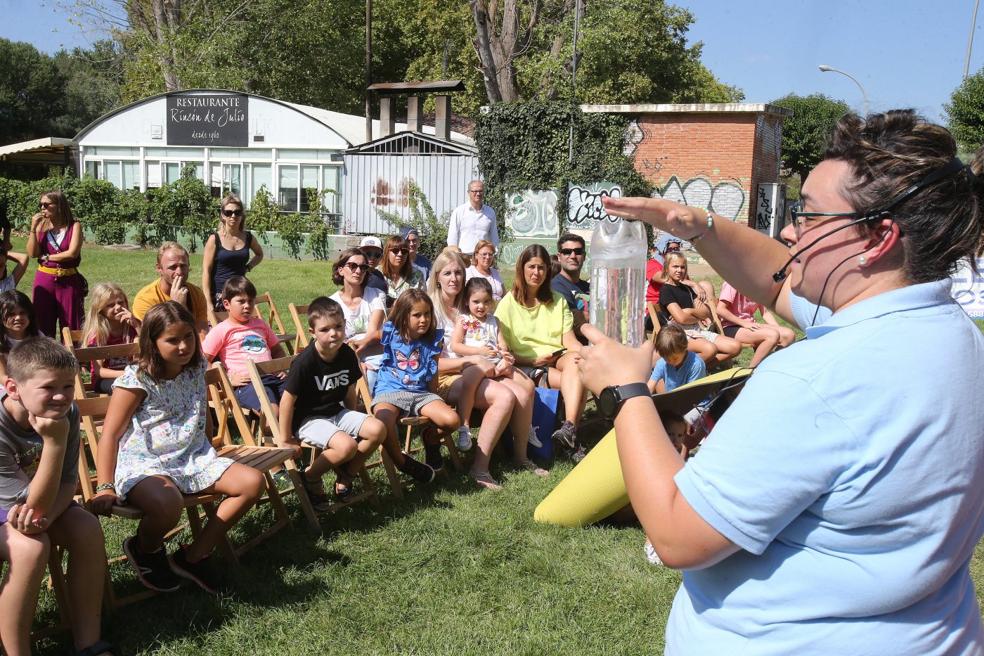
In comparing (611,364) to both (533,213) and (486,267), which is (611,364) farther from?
(533,213)

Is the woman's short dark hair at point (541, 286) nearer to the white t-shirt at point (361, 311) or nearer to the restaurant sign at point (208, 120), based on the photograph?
the white t-shirt at point (361, 311)

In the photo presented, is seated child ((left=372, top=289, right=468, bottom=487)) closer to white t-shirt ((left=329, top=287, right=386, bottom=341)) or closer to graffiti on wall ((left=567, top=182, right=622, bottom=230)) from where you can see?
white t-shirt ((left=329, top=287, right=386, bottom=341))

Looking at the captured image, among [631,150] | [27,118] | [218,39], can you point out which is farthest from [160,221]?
[27,118]

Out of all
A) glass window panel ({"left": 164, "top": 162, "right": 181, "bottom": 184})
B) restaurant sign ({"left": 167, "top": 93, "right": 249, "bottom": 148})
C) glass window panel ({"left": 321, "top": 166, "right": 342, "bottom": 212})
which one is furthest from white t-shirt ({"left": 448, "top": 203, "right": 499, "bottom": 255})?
glass window panel ({"left": 164, "top": 162, "right": 181, "bottom": 184})

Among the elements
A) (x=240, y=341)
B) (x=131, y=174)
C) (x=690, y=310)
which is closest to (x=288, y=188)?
(x=131, y=174)

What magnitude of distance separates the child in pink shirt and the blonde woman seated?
0.61ft

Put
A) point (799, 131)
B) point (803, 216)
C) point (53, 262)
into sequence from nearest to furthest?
point (803, 216) → point (53, 262) → point (799, 131)

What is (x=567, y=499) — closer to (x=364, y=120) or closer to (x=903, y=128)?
(x=903, y=128)

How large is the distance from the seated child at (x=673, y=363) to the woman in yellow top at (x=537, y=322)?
0.71 meters

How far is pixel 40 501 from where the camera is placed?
310cm

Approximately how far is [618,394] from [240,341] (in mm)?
4917

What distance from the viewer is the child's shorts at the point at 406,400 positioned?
18.7ft

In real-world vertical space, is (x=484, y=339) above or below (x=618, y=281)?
below

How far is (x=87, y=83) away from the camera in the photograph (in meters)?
58.7
